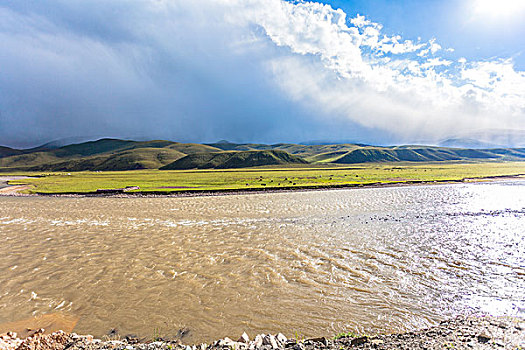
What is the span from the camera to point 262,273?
13477 millimetres

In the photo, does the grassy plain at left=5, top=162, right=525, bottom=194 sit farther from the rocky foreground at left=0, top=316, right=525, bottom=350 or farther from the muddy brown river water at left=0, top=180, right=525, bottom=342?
the rocky foreground at left=0, top=316, right=525, bottom=350

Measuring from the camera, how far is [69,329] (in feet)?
29.5

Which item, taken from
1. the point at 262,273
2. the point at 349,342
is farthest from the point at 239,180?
the point at 349,342

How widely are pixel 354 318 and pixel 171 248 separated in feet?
41.9

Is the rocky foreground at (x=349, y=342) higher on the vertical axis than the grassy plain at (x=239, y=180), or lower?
lower

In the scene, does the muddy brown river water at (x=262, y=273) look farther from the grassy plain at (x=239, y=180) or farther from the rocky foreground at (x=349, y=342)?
the grassy plain at (x=239, y=180)

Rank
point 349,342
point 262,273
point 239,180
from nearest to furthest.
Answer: point 349,342 < point 262,273 < point 239,180

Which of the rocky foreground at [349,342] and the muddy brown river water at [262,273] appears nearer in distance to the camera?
the rocky foreground at [349,342]

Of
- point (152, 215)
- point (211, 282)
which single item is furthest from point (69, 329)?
point (152, 215)

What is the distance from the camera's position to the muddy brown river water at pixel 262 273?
376 inches

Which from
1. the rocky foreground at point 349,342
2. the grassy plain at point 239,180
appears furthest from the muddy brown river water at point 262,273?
the grassy plain at point 239,180

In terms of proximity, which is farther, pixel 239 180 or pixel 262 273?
pixel 239 180

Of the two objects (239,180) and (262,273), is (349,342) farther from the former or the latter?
(239,180)

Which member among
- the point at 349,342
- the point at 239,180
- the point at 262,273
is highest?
the point at 239,180
